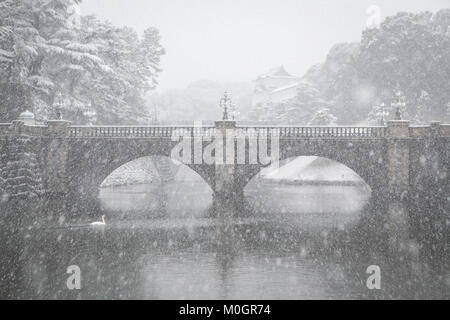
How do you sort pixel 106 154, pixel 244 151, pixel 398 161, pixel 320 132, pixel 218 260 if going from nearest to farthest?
1. pixel 218 260
2. pixel 398 161
3. pixel 244 151
4. pixel 320 132
5. pixel 106 154

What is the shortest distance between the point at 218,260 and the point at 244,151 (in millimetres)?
15527

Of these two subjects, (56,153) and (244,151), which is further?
(56,153)

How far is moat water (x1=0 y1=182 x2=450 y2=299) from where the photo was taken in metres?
12.1

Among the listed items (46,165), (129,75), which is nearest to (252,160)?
(46,165)

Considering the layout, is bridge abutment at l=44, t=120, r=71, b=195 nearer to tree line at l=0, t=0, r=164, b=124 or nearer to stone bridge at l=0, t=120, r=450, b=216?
stone bridge at l=0, t=120, r=450, b=216

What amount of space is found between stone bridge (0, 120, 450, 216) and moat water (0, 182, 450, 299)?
5.76 meters

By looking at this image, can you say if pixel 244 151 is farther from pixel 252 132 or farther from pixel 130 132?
pixel 130 132

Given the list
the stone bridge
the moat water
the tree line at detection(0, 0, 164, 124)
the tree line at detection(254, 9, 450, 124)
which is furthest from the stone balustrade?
the tree line at detection(254, 9, 450, 124)

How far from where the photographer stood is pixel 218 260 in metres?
15.4

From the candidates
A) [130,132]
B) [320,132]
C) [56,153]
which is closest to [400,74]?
[320,132]

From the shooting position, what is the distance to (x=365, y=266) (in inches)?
570

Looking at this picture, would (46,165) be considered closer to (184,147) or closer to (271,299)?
(184,147)
